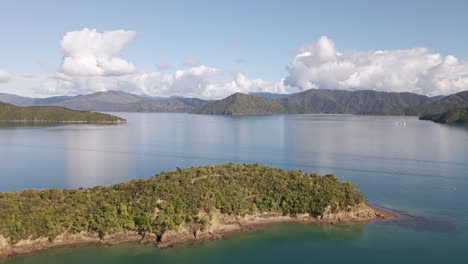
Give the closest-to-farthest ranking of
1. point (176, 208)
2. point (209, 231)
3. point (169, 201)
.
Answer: point (176, 208)
point (209, 231)
point (169, 201)

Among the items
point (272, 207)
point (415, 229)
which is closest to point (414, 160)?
point (415, 229)

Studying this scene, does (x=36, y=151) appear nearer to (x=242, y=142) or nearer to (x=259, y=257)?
(x=242, y=142)

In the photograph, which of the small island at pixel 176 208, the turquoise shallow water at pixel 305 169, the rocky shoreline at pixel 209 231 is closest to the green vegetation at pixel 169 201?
the small island at pixel 176 208

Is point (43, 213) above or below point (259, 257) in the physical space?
above

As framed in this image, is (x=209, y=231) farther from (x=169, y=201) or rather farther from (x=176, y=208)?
(x=169, y=201)

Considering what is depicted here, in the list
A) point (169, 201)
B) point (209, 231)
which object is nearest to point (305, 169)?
point (209, 231)

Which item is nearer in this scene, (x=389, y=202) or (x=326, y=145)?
(x=389, y=202)

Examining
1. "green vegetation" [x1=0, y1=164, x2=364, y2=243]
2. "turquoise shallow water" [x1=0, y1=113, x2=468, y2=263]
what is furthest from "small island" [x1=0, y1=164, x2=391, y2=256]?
"turquoise shallow water" [x1=0, y1=113, x2=468, y2=263]
